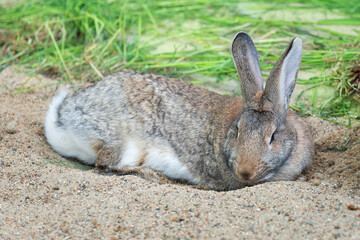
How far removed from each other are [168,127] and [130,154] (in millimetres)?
483

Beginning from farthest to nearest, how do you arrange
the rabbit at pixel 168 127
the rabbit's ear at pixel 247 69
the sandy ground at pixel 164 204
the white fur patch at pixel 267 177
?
the rabbit at pixel 168 127
the rabbit's ear at pixel 247 69
the white fur patch at pixel 267 177
the sandy ground at pixel 164 204

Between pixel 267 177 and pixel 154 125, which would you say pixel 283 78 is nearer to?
pixel 267 177

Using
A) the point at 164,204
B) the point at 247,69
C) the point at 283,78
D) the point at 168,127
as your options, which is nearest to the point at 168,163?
the point at 168,127

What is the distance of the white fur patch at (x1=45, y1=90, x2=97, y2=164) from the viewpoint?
5141 millimetres

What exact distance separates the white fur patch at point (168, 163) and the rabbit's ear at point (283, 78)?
119cm

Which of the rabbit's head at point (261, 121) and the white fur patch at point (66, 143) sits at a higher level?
the rabbit's head at point (261, 121)

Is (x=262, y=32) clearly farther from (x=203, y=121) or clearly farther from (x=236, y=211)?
(x=236, y=211)

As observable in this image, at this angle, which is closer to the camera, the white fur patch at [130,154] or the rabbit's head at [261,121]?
the rabbit's head at [261,121]

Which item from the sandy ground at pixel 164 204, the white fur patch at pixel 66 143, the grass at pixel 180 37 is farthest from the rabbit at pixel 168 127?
the grass at pixel 180 37

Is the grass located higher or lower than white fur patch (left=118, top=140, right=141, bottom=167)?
higher

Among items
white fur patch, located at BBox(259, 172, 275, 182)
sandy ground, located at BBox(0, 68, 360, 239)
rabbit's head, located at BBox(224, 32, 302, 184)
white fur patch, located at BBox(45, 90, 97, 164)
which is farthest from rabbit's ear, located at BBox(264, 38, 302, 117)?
white fur patch, located at BBox(45, 90, 97, 164)

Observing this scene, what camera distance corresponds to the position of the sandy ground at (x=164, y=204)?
3.46 metres

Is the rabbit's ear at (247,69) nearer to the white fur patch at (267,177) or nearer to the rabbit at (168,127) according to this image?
the rabbit at (168,127)

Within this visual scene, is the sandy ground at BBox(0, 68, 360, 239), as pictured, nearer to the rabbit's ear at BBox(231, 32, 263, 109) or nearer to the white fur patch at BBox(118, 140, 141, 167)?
the white fur patch at BBox(118, 140, 141, 167)
